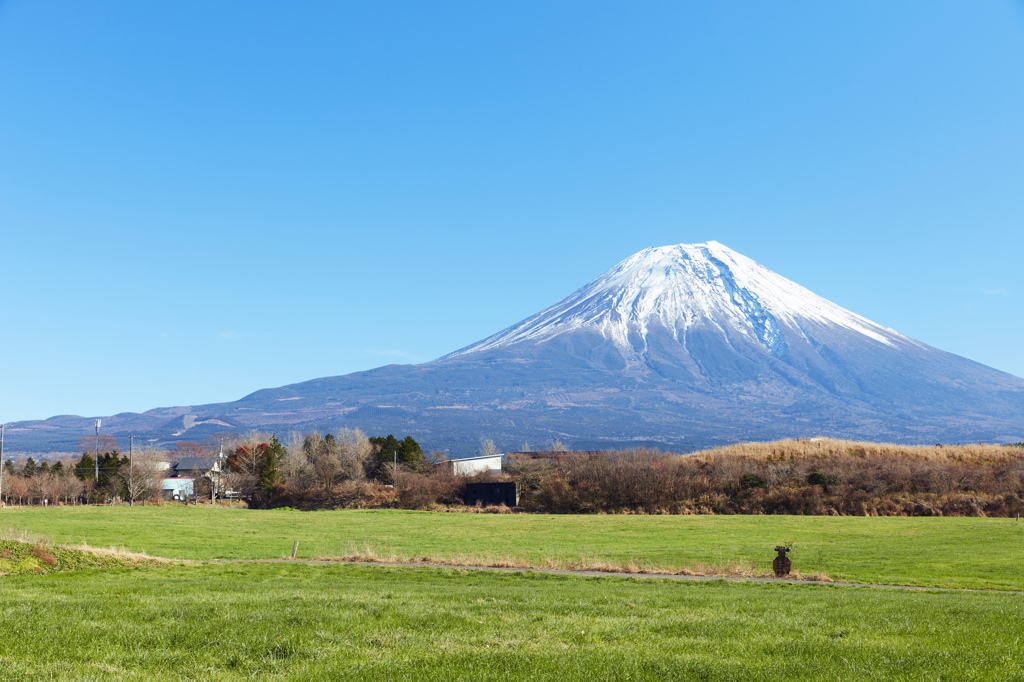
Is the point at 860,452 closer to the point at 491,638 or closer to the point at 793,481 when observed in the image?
the point at 793,481

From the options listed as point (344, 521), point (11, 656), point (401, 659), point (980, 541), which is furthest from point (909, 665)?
point (344, 521)

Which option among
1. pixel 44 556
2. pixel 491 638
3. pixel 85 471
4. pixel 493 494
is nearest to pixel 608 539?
pixel 44 556

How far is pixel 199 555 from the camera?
112 feet

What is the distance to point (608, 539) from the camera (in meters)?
44.5

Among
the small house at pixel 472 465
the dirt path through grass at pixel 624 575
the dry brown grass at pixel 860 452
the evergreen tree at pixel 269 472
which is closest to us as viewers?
the dirt path through grass at pixel 624 575

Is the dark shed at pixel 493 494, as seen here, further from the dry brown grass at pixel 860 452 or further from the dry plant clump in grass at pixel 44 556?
the dry plant clump in grass at pixel 44 556

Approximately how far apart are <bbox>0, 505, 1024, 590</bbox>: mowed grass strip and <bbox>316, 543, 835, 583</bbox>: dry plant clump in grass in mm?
387

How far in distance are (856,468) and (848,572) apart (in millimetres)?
42890

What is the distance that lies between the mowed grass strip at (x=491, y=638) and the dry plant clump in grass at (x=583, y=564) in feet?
37.5

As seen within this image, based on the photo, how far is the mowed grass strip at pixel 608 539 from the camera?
30594 mm

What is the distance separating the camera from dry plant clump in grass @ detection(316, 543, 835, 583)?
26.9 metres

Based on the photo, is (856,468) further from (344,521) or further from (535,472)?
(344,521)

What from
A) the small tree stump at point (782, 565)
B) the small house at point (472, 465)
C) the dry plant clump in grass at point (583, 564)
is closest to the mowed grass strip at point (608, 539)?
the dry plant clump in grass at point (583, 564)

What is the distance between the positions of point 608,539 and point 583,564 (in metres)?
15.5
